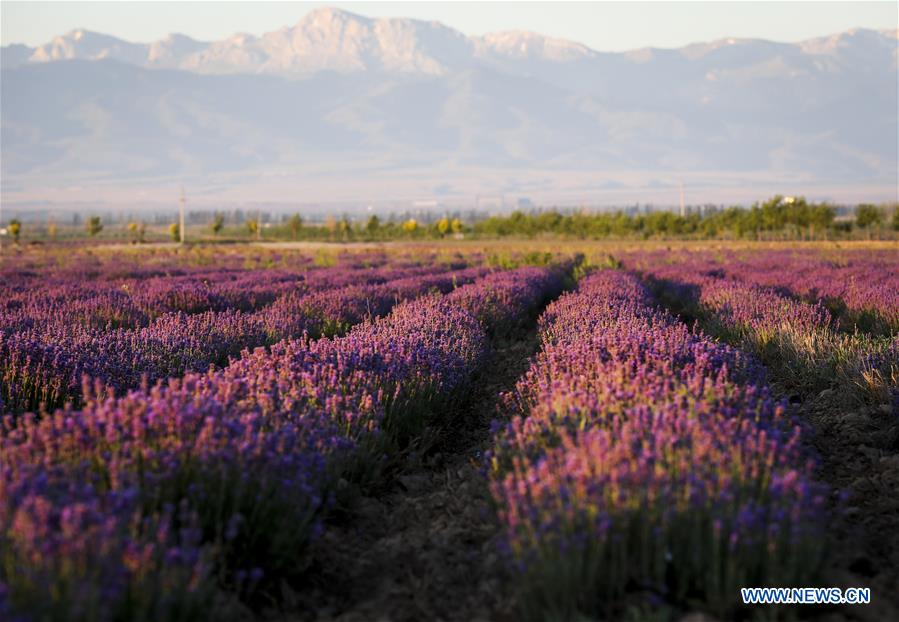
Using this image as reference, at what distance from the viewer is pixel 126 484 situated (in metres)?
2.79

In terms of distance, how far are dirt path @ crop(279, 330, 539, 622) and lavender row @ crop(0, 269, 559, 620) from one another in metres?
0.20

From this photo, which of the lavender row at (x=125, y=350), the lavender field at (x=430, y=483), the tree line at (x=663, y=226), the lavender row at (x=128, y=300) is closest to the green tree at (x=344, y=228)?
the tree line at (x=663, y=226)

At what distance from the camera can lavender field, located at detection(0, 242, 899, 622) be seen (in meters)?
2.41

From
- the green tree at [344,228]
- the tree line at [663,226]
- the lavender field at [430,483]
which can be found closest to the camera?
the lavender field at [430,483]

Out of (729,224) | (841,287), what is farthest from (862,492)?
(729,224)

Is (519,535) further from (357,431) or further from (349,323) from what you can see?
(349,323)

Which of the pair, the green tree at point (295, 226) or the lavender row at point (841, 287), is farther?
the green tree at point (295, 226)

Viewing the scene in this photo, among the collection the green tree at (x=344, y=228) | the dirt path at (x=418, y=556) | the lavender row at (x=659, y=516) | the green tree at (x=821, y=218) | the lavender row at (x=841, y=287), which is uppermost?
the green tree at (x=821, y=218)

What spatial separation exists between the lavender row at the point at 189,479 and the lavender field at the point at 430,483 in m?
0.01

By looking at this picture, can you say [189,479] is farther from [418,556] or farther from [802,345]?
[802,345]

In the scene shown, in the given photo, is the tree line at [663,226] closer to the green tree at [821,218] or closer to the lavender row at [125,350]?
the green tree at [821,218]

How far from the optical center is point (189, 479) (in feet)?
9.68

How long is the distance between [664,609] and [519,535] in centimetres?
50

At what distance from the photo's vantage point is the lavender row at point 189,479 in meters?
2.14
